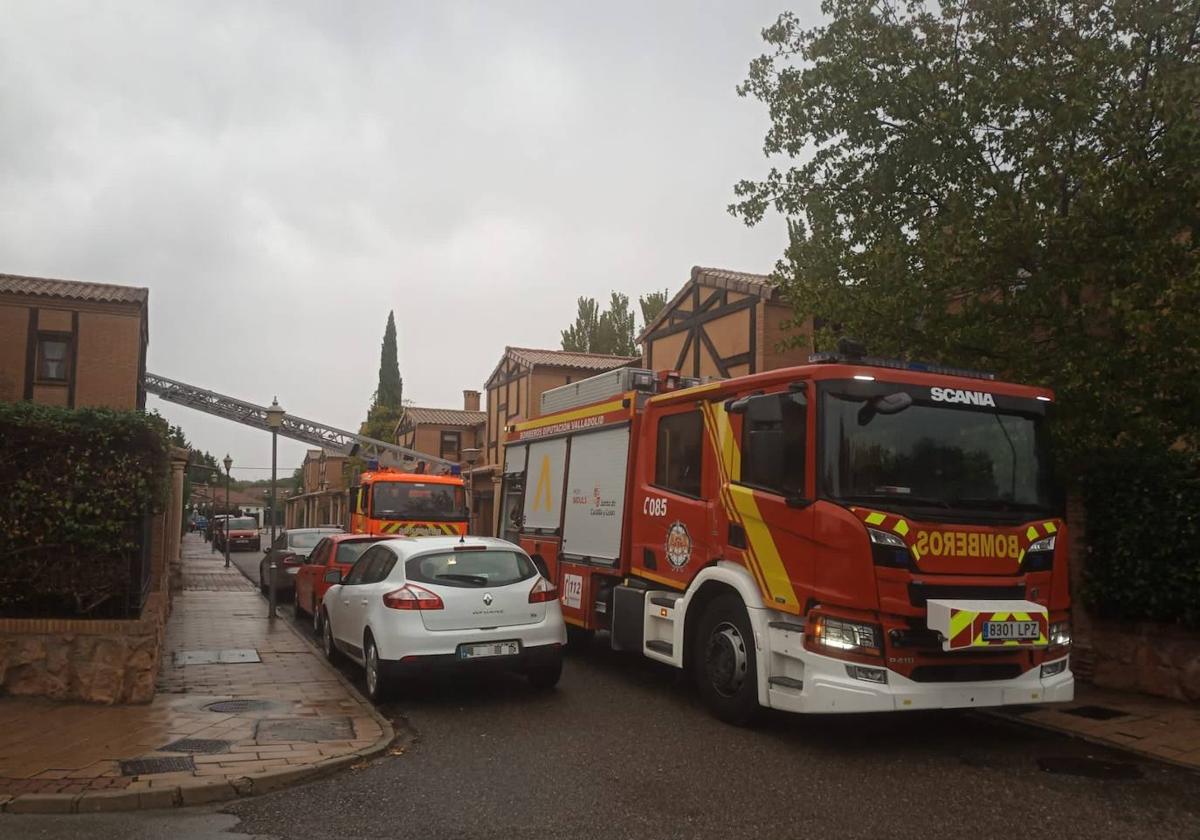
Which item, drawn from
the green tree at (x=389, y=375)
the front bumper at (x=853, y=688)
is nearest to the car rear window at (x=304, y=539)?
the front bumper at (x=853, y=688)

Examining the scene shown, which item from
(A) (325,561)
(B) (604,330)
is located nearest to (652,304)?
(B) (604,330)

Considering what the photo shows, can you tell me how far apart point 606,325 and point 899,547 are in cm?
4352

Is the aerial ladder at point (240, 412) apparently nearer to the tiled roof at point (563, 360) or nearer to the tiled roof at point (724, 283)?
the tiled roof at point (563, 360)

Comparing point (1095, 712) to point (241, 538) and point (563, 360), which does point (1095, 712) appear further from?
point (241, 538)

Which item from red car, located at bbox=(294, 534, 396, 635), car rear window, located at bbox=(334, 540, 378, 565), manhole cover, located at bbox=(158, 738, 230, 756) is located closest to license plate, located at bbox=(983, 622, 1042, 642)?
manhole cover, located at bbox=(158, 738, 230, 756)

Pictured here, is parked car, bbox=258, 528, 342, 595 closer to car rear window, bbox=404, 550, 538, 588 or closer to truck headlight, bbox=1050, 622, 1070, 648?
car rear window, bbox=404, 550, 538, 588

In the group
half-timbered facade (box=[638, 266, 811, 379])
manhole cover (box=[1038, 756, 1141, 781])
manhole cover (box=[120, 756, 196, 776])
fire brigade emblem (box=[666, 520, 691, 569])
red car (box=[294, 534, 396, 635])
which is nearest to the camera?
manhole cover (box=[120, 756, 196, 776])

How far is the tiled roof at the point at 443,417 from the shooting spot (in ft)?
148

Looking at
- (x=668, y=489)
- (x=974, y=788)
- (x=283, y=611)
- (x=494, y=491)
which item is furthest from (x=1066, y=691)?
(x=494, y=491)

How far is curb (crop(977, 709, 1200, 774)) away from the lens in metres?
6.79

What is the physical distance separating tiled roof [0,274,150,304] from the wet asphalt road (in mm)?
20462

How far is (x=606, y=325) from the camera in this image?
163 ft

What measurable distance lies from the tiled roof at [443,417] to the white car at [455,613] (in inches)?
1402

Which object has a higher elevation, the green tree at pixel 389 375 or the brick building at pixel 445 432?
the green tree at pixel 389 375
